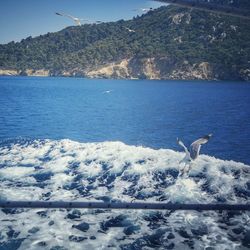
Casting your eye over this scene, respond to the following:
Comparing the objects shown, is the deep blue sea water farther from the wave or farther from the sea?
the wave

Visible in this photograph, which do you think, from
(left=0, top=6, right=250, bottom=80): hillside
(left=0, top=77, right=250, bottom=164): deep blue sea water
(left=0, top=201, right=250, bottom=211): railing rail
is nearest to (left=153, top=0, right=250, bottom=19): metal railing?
(left=0, top=201, right=250, bottom=211): railing rail

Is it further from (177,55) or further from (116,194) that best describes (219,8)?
(177,55)

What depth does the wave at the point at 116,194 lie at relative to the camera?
10.9 meters

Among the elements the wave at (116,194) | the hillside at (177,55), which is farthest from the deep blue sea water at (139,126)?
the hillside at (177,55)

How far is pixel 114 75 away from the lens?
553 ft

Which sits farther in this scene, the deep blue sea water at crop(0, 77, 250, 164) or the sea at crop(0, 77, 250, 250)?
the deep blue sea water at crop(0, 77, 250, 164)

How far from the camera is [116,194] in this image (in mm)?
15680

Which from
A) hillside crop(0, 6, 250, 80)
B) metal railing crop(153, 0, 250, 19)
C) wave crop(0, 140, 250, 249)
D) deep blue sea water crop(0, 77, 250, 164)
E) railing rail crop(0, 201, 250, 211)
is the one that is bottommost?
deep blue sea water crop(0, 77, 250, 164)

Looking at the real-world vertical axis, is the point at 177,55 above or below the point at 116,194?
above

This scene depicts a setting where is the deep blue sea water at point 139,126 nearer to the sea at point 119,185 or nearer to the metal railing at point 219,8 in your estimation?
the sea at point 119,185

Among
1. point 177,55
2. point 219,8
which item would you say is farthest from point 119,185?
point 177,55

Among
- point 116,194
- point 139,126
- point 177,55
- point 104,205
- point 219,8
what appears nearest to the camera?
point 219,8

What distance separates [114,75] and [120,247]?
16122 centimetres

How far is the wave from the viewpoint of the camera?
10.9 meters
